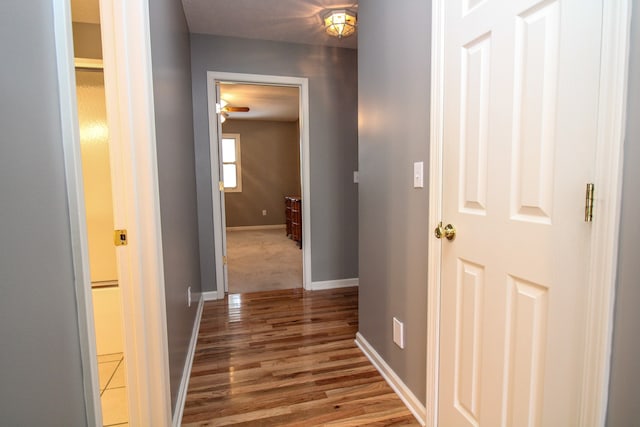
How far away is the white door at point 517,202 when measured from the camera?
83cm

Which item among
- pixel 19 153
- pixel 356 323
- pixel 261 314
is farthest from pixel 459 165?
pixel 261 314

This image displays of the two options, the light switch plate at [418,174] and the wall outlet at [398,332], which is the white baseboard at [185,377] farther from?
the light switch plate at [418,174]

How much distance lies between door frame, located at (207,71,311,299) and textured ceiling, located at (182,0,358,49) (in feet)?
1.20

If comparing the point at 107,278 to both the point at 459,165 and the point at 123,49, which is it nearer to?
the point at 123,49

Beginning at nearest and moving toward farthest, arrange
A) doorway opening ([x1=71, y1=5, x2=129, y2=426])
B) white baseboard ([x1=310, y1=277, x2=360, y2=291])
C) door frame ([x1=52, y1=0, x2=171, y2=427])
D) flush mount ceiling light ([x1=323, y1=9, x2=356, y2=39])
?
door frame ([x1=52, y1=0, x2=171, y2=427])
doorway opening ([x1=71, y1=5, x2=129, y2=426])
flush mount ceiling light ([x1=323, y1=9, x2=356, y2=39])
white baseboard ([x1=310, y1=277, x2=360, y2=291])

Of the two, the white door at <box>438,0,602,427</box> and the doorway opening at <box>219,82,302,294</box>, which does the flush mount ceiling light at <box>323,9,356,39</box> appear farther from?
the doorway opening at <box>219,82,302,294</box>

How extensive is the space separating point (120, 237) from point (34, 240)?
0.69 metres

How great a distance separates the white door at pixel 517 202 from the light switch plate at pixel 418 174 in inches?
6.9

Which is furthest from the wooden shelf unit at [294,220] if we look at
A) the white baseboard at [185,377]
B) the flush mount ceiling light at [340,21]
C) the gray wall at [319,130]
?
the white baseboard at [185,377]

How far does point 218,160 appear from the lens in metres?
3.18

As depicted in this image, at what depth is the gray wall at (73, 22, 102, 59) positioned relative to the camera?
2.14 m

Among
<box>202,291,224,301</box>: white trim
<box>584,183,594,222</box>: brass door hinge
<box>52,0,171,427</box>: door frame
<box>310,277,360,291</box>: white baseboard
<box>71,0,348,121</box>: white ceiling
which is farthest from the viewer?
<box>310,277,360,291</box>: white baseboard

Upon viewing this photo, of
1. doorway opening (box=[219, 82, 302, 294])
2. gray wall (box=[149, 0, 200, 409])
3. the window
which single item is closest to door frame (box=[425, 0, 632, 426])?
gray wall (box=[149, 0, 200, 409])

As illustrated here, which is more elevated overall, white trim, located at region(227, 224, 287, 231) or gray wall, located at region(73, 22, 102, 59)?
gray wall, located at region(73, 22, 102, 59)
